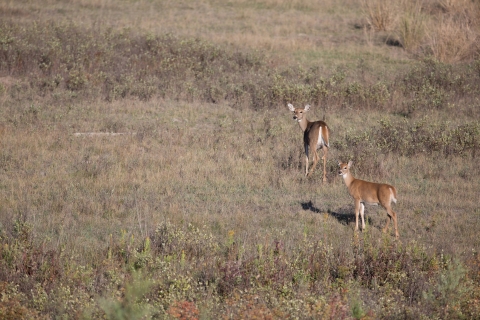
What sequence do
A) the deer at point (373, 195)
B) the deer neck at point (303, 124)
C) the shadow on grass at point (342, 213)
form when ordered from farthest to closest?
1. the deer neck at point (303, 124)
2. the shadow on grass at point (342, 213)
3. the deer at point (373, 195)

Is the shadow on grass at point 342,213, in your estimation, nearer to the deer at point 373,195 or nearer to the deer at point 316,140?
the deer at point 373,195

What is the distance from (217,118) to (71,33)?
7.70 metres

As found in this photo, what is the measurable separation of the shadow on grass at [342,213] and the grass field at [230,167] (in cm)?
3

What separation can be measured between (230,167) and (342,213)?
2.74 meters

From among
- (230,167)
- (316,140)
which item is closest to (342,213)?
(316,140)

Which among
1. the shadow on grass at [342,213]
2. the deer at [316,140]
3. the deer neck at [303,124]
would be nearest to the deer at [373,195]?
the shadow on grass at [342,213]

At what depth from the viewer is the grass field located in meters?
7.31

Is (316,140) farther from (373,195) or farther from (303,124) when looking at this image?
(373,195)

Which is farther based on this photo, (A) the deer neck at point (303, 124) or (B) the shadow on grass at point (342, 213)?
(A) the deer neck at point (303, 124)

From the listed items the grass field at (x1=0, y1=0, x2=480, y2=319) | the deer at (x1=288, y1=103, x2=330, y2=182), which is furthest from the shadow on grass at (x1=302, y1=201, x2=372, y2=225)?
the deer at (x1=288, y1=103, x2=330, y2=182)

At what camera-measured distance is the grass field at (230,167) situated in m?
7.31

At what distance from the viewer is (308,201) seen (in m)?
10.9

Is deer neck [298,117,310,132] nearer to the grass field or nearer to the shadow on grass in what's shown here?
the grass field

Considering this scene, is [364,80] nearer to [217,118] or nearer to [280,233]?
[217,118]
